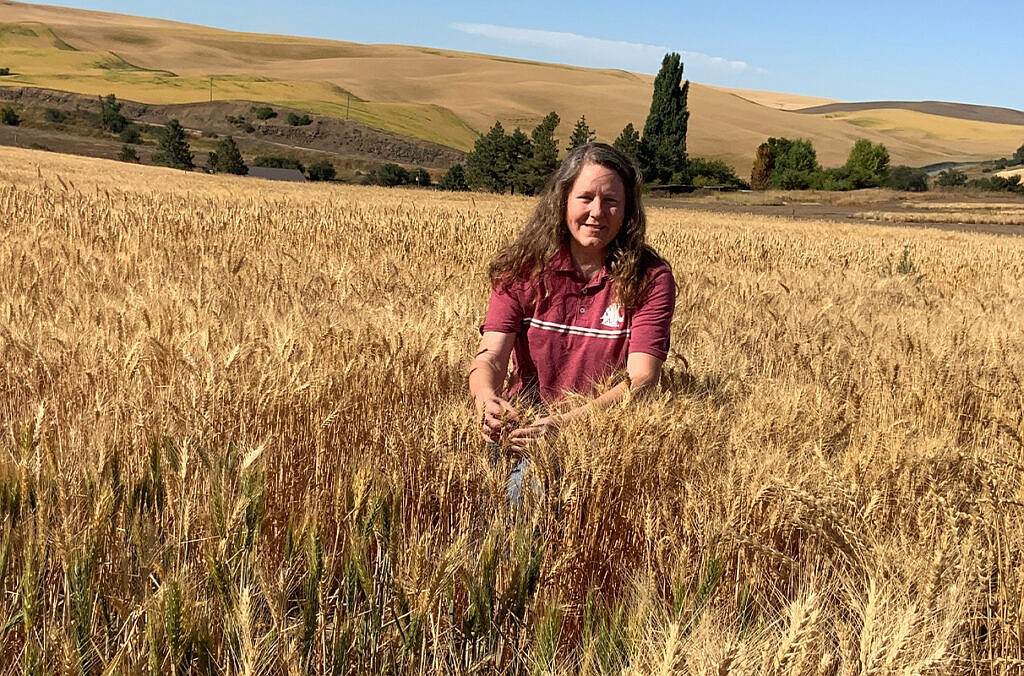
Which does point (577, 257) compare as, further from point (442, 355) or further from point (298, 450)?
point (298, 450)

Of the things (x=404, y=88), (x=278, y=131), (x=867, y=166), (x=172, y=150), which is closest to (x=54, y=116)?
(x=278, y=131)

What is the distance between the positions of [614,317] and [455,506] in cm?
98

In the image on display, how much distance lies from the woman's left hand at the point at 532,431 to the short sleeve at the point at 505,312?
2.44ft

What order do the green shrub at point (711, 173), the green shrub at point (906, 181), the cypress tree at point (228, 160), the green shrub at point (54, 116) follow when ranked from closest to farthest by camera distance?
the cypress tree at point (228, 160) → the green shrub at point (906, 181) → the green shrub at point (711, 173) → the green shrub at point (54, 116)

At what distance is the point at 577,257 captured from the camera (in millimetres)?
2799

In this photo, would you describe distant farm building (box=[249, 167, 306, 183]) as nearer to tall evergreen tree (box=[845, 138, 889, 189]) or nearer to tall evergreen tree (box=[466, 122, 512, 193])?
tall evergreen tree (box=[466, 122, 512, 193])

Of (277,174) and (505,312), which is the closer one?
(505,312)

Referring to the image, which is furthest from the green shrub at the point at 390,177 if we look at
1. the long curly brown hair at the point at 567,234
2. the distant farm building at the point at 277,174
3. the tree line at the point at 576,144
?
the long curly brown hair at the point at 567,234

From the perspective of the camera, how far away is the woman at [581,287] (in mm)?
2633

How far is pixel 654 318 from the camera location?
2.60 metres

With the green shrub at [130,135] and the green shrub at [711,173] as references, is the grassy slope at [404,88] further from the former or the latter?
the green shrub at [711,173]

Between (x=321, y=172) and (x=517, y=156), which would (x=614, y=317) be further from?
(x=321, y=172)

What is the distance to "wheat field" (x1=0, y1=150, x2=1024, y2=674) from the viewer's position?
3.87 feet

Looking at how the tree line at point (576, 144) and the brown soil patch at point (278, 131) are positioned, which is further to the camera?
the brown soil patch at point (278, 131)
